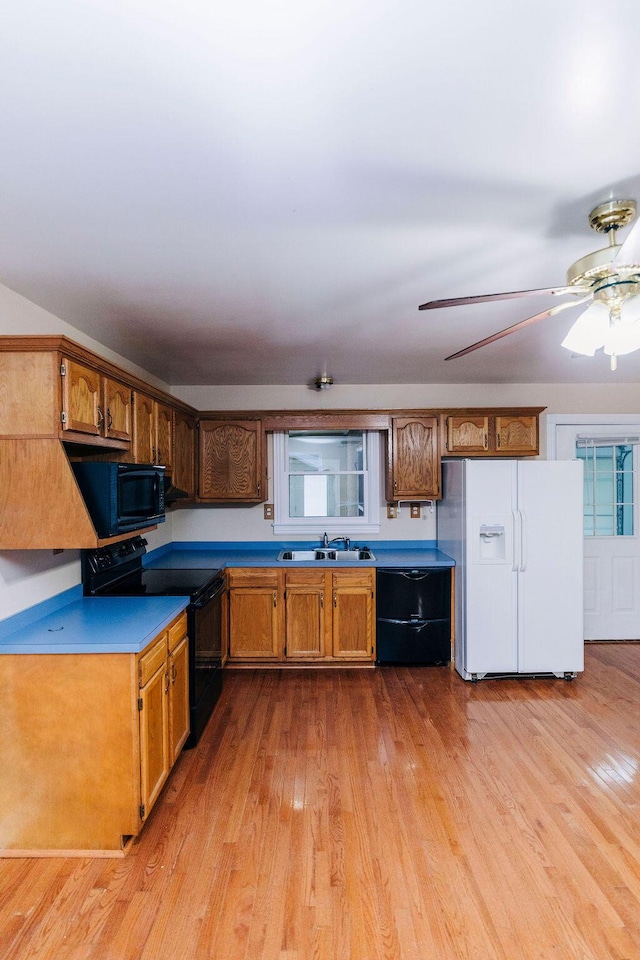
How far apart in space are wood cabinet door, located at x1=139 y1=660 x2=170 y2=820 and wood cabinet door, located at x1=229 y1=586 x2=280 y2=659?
1.49 m

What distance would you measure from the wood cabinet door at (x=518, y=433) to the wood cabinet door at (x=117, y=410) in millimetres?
2938

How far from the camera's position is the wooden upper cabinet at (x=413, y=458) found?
4.17 meters

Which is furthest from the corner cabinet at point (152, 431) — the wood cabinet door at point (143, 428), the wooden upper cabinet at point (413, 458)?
the wooden upper cabinet at point (413, 458)

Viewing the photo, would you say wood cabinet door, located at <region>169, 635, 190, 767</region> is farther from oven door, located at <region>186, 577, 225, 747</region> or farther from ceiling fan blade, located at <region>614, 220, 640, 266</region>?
ceiling fan blade, located at <region>614, 220, 640, 266</region>

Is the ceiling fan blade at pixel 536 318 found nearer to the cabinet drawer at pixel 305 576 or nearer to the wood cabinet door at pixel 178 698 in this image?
the wood cabinet door at pixel 178 698

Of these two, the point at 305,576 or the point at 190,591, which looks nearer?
the point at 190,591

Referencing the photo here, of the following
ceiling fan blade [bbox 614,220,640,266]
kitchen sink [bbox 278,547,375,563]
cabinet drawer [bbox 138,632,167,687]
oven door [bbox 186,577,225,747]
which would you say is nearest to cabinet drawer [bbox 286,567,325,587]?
kitchen sink [bbox 278,547,375,563]

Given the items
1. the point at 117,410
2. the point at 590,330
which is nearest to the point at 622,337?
the point at 590,330

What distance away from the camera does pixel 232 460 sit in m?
4.18

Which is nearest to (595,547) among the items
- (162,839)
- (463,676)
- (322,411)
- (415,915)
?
(463,676)

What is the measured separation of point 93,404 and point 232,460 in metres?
1.95

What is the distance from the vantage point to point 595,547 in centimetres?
459

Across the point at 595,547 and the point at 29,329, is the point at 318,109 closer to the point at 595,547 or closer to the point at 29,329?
the point at 29,329

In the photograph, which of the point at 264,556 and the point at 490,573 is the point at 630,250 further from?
the point at 264,556
